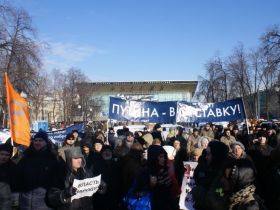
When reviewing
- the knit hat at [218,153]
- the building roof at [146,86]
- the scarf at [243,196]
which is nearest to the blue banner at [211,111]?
the knit hat at [218,153]

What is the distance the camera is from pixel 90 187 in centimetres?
552

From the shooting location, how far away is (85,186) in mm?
5445

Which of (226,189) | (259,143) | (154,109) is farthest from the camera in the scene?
(154,109)

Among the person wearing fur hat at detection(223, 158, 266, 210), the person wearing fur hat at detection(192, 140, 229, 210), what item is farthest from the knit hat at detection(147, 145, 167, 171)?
the person wearing fur hat at detection(223, 158, 266, 210)

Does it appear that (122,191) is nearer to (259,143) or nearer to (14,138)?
(14,138)

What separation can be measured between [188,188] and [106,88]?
263 feet

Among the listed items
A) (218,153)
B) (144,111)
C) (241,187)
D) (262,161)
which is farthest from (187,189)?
(144,111)

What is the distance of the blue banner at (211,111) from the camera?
1410cm

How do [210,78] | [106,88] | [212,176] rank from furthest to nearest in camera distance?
[106,88] < [210,78] < [212,176]

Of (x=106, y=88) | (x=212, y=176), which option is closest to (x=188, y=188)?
(x=212, y=176)

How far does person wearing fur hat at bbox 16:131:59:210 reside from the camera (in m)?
5.54

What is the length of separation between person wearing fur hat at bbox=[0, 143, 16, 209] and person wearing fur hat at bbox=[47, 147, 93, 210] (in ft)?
1.58

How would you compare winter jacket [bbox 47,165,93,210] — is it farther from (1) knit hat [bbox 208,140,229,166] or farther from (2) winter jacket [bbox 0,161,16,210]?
(1) knit hat [bbox 208,140,229,166]

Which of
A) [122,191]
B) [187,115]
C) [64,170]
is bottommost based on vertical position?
[122,191]
